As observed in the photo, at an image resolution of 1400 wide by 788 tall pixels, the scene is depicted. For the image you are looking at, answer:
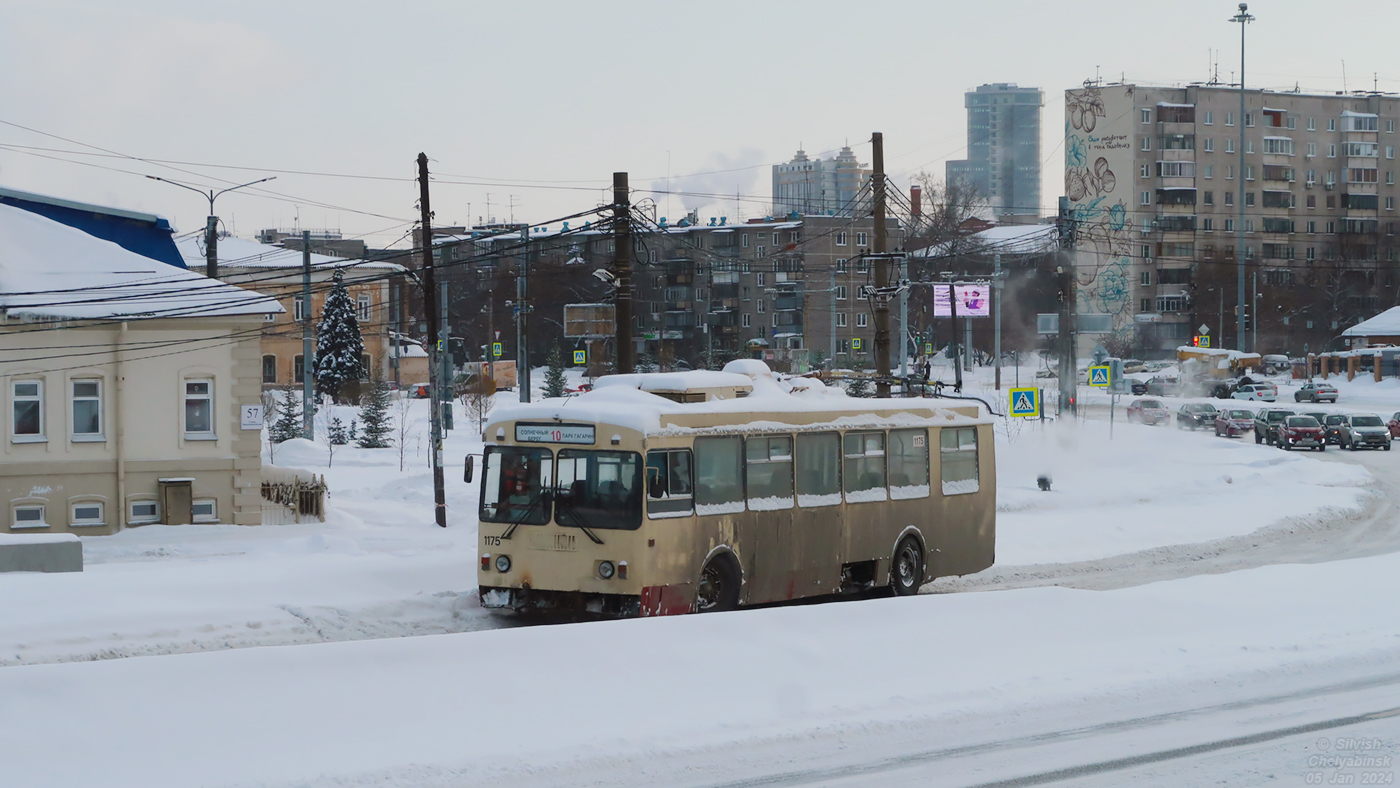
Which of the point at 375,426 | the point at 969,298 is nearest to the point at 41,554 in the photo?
the point at 375,426

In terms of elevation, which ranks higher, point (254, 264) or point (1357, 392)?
point (254, 264)

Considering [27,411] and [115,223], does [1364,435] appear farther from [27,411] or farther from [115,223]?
[27,411]

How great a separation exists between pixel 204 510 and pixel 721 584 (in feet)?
56.4

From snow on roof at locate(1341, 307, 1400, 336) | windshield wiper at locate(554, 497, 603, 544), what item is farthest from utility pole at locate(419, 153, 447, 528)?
snow on roof at locate(1341, 307, 1400, 336)

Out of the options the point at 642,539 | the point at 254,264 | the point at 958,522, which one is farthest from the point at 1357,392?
the point at 642,539

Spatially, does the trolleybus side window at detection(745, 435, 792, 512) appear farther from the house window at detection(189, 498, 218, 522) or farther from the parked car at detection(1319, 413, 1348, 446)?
the parked car at detection(1319, 413, 1348, 446)

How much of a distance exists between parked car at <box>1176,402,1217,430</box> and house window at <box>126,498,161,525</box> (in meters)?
50.7

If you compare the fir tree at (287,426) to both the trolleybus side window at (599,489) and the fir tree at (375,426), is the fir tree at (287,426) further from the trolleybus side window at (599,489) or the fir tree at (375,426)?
the trolleybus side window at (599,489)

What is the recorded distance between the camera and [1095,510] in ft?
110

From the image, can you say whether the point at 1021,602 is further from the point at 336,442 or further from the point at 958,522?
the point at 336,442

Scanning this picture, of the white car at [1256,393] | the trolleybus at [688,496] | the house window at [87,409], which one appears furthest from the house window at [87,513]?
the white car at [1256,393]

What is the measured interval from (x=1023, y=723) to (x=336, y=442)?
156 ft

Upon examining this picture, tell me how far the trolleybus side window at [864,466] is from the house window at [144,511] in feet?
56.7

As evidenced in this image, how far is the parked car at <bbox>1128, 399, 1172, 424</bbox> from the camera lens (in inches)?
2702
